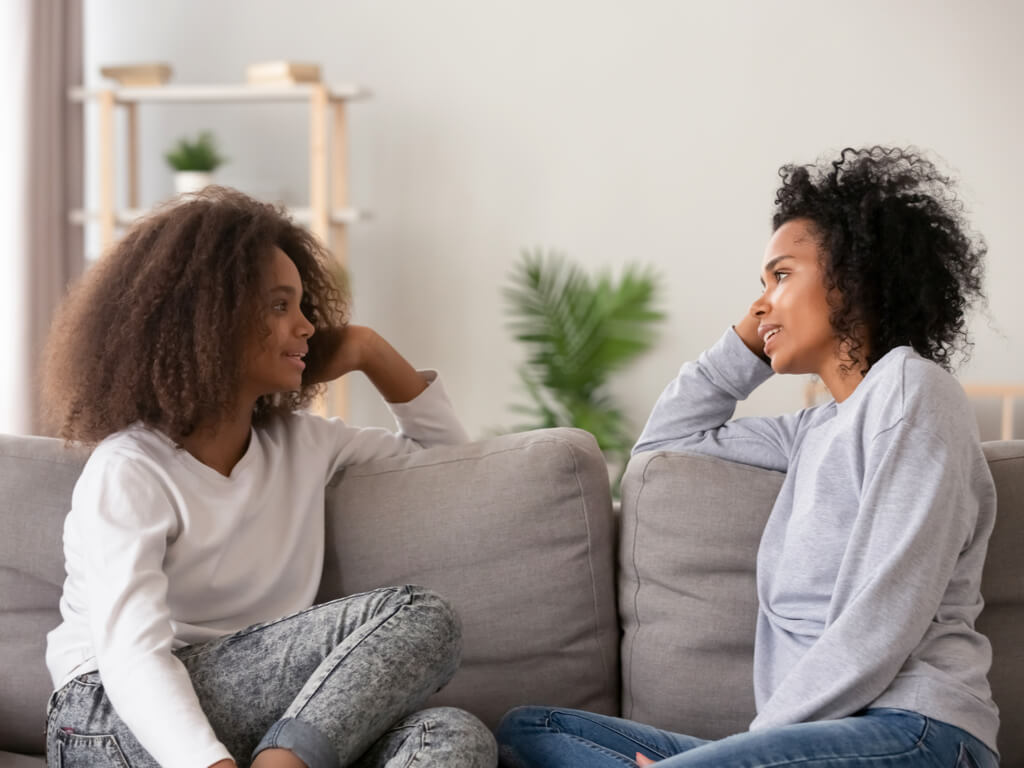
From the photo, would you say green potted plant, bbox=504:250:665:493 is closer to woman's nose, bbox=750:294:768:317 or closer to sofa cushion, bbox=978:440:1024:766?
woman's nose, bbox=750:294:768:317

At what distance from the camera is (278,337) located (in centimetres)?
156

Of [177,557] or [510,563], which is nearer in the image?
[177,557]

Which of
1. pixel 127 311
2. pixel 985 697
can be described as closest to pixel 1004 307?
pixel 985 697

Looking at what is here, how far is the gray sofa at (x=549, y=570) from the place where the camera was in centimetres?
158

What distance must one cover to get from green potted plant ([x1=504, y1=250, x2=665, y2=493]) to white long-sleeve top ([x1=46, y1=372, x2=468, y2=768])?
2271mm

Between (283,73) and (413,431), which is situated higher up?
(283,73)

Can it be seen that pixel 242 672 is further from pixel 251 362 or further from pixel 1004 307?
pixel 1004 307

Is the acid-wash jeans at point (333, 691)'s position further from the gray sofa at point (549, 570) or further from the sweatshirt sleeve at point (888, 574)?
the sweatshirt sleeve at point (888, 574)

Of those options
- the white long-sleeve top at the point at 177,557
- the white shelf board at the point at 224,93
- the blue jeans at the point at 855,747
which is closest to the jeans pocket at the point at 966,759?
the blue jeans at the point at 855,747

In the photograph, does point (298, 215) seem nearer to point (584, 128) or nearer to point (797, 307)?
point (584, 128)

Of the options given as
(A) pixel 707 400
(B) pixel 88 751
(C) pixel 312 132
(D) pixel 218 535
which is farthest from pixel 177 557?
(C) pixel 312 132

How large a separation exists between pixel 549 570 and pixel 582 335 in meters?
2.41

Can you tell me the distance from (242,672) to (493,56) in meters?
3.15

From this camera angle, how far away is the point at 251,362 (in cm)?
155
